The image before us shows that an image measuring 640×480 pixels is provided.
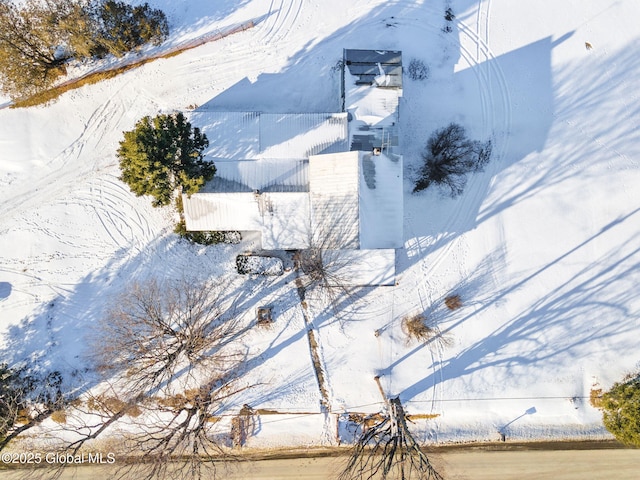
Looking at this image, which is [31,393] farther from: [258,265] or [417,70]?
[417,70]

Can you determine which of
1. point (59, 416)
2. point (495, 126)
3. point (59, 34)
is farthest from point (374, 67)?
point (59, 416)

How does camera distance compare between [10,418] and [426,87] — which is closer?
[10,418]

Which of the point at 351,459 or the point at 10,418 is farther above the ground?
the point at 10,418

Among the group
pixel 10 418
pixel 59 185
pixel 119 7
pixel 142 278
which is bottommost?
pixel 10 418

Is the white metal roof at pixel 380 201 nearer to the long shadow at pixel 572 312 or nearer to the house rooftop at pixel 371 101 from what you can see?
the house rooftop at pixel 371 101

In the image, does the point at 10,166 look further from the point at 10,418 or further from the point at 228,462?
the point at 228,462

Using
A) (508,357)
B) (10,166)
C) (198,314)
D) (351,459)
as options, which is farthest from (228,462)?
(10,166)

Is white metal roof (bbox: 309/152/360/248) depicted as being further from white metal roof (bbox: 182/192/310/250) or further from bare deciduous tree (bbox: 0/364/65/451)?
bare deciduous tree (bbox: 0/364/65/451)

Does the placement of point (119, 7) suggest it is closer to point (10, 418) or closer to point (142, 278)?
point (142, 278)
